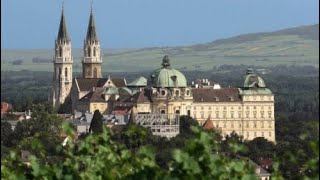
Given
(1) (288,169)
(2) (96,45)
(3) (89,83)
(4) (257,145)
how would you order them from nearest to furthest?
(1) (288,169) → (4) (257,145) → (3) (89,83) → (2) (96,45)

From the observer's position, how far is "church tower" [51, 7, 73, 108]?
346ft

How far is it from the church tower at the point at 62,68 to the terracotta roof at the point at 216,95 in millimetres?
16275

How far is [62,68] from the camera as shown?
4181 inches

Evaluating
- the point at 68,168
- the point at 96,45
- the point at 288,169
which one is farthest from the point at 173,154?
the point at 96,45

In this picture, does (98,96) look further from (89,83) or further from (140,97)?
(140,97)

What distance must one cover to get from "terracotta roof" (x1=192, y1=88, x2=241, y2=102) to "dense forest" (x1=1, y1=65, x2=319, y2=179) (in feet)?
10.9

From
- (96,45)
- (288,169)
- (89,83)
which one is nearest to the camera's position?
(288,169)

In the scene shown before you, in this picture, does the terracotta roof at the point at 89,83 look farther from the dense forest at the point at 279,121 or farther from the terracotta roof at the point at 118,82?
the dense forest at the point at 279,121

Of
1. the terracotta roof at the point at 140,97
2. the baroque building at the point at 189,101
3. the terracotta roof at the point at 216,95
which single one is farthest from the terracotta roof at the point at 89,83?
the terracotta roof at the point at 216,95

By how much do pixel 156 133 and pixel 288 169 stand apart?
37.3m

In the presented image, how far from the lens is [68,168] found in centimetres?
1493

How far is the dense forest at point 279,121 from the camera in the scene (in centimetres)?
1423

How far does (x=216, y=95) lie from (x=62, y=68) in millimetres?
18598

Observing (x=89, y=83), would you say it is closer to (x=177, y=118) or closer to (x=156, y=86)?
(x=156, y=86)
